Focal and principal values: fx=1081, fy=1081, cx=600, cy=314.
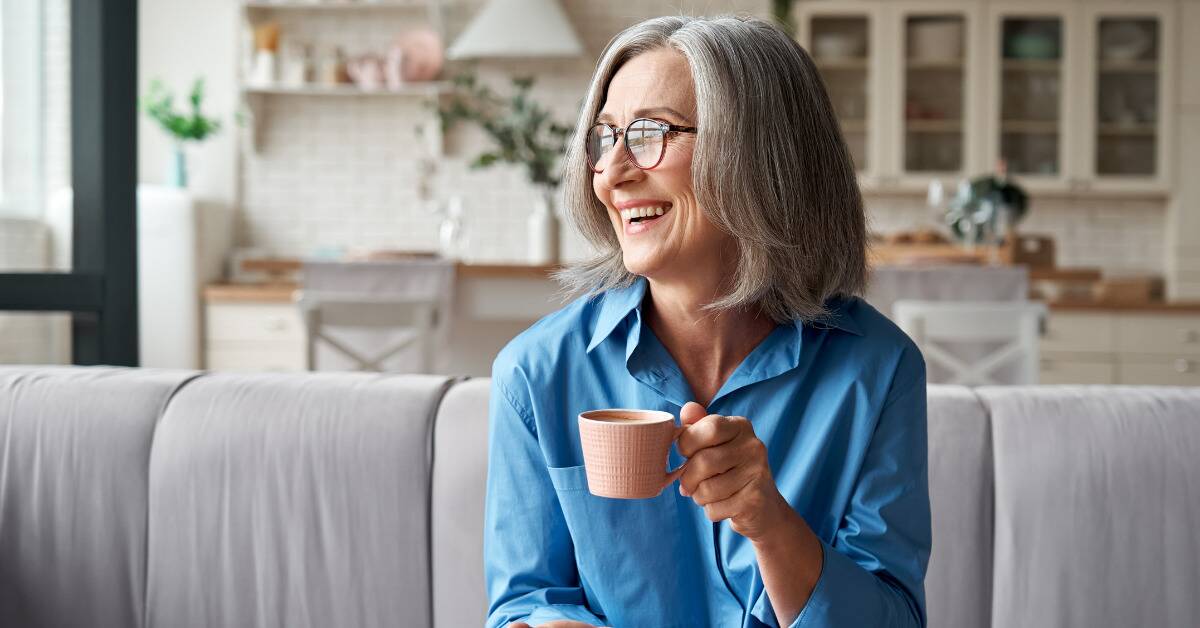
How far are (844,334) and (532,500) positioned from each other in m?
0.35

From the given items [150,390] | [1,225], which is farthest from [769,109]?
[1,225]

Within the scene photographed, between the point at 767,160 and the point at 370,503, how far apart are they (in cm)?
69

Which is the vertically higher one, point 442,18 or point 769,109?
point 442,18

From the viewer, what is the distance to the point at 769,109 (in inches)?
38.5

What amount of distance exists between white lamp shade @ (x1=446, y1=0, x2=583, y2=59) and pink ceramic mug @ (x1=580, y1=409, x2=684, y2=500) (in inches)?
181

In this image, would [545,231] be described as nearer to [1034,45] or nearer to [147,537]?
[147,537]

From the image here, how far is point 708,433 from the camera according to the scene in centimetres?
83

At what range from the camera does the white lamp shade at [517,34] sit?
5.21 metres

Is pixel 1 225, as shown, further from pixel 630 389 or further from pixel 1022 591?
pixel 1022 591

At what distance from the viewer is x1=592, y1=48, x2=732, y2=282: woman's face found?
3.27 ft

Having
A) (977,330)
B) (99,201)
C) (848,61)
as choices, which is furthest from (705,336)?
(848,61)

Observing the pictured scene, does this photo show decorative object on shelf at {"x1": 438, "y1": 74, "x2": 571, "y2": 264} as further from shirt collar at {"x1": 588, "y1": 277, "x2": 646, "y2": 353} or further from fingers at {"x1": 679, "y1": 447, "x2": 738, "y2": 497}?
fingers at {"x1": 679, "y1": 447, "x2": 738, "y2": 497}

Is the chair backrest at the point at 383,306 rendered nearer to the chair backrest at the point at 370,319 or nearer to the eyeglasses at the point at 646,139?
the chair backrest at the point at 370,319

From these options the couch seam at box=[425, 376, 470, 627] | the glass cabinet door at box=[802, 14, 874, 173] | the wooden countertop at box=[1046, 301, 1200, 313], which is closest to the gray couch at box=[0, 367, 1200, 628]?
the couch seam at box=[425, 376, 470, 627]
